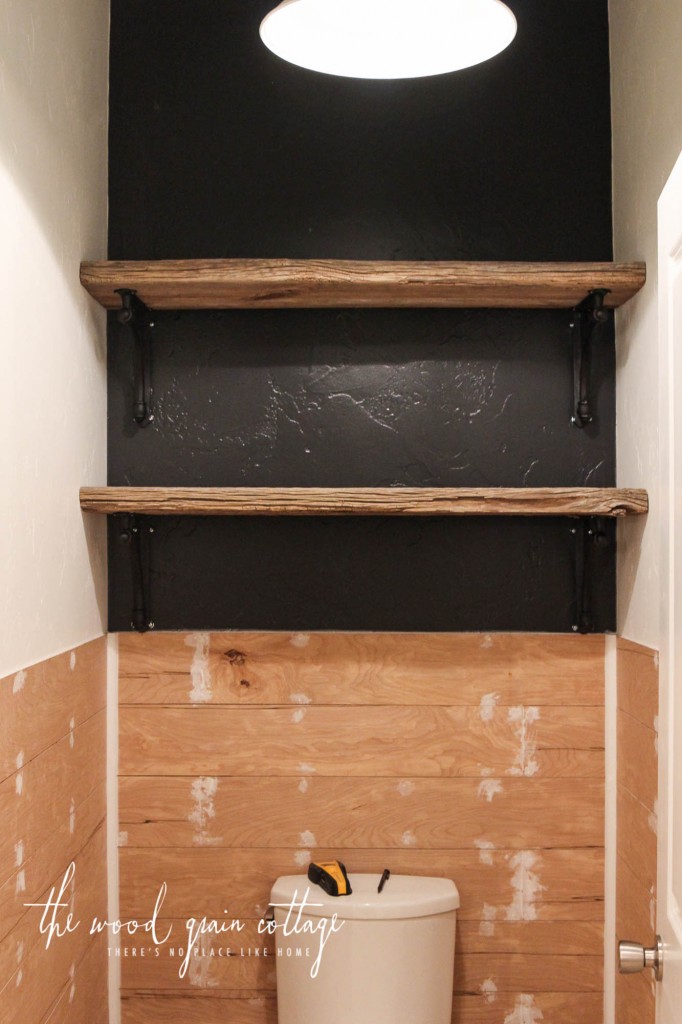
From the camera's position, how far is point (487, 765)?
73.3 inches

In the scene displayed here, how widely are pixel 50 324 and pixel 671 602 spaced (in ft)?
3.47

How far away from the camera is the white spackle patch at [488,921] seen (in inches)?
73.2

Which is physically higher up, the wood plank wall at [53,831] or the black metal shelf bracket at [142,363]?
the black metal shelf bracket at [142,363]

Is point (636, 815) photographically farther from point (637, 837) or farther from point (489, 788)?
point (489, 788)

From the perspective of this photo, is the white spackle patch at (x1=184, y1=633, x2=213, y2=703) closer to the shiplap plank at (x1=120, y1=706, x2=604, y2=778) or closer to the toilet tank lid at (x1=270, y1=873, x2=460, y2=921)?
the shiplap plank at (x1=120, y1=706, x2=604, y2=778)

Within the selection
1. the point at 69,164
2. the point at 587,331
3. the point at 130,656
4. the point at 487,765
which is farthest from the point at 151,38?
the point at 487,765

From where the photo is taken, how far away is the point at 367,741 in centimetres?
187

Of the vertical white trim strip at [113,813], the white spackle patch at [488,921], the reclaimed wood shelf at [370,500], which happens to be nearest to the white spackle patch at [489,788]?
the white spackle patch at [488,921]

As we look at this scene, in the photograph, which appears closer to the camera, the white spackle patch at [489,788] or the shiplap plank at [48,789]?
the shiplap plank at [48,789]

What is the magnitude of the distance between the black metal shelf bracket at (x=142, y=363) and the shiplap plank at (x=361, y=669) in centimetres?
45

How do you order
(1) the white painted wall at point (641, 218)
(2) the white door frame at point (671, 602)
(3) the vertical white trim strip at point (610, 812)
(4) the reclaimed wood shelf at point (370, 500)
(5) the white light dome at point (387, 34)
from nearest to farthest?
(2) the white door frame at point (671, 602)
(5) the white light dome at point (387, 34)
(1) the white painted wall at point (641, 218)
(4) the reclaimed wood shelf at point (370, 500)
(3) the vertical white trim strip at point (610, 812)

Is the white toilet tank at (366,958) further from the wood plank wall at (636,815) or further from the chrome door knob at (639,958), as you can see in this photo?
the chrome door knob at (639,958)

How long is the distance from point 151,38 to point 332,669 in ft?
4.42

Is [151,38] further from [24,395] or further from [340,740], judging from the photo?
[340,740]
